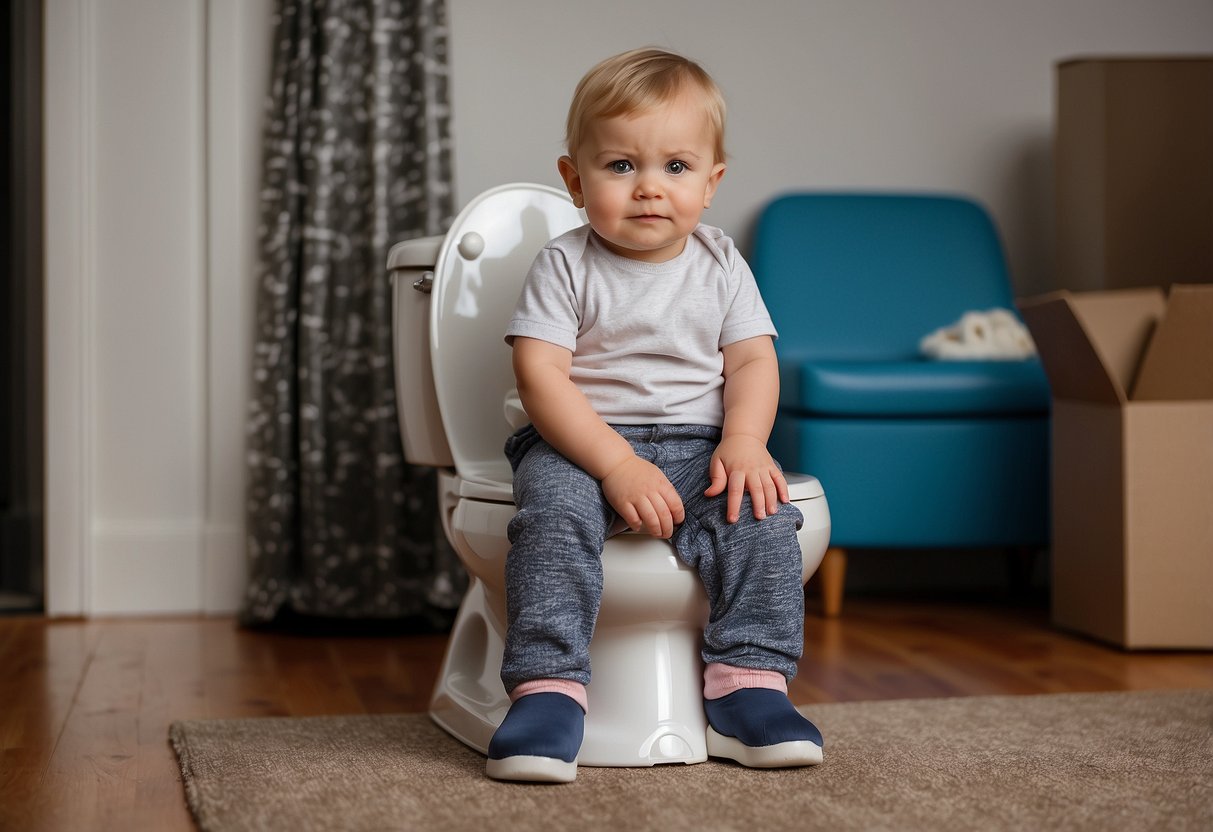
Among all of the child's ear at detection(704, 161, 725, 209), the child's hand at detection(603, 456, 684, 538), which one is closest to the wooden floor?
the child's hand at detection(603, 456, 684, 538)

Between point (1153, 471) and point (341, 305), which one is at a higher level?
point (341, 305)

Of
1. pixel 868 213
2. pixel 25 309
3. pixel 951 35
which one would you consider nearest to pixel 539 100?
pixel 868 213

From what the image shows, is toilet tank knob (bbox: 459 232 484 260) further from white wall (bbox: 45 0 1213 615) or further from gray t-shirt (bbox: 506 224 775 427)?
white wall (bbox: 45 0 1213 615)

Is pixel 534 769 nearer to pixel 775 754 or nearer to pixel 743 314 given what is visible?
pixel 775 754

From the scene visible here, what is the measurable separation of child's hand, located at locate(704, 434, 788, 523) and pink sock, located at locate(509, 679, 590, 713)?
0.75 ft

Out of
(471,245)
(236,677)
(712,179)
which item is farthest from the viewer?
(236,677)

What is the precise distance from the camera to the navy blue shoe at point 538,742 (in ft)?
4.14

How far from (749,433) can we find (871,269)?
1.39 m

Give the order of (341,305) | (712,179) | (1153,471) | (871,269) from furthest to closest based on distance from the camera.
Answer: (871,269) < (341,305) < (1153,471) < (712,179)

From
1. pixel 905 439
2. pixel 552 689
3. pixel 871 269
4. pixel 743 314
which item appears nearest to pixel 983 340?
pixel 905 439

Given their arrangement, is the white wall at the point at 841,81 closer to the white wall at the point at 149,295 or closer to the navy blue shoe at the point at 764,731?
the white wall at the point at 149,295

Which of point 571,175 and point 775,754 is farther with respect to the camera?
point 571,175

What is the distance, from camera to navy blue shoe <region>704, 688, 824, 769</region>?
4.32 ft

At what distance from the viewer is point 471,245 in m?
1.69
